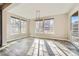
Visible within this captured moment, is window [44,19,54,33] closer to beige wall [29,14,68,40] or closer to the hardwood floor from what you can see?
beige wall [29,14,68,40]

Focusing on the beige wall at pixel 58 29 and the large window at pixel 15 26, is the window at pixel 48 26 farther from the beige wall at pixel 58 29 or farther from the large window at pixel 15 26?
the large window at pixel 15 26

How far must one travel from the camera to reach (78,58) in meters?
1.78

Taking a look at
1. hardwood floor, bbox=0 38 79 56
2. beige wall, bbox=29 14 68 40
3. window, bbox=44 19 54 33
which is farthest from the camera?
window, bbox=44 19 54 33

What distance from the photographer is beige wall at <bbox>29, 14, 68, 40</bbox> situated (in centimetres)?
213

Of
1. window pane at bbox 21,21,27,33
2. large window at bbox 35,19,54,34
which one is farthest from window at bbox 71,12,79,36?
window pane at bbox 21,21,27,33

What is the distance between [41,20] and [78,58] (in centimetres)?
105

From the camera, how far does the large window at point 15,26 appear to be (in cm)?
209

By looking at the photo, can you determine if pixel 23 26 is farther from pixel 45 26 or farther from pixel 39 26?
pixel 45 26

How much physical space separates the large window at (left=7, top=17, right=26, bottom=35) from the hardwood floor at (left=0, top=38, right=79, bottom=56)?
20 centimetres

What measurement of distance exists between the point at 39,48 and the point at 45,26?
1.56 feet

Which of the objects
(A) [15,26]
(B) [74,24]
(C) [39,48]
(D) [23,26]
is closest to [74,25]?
(B) [74,24]

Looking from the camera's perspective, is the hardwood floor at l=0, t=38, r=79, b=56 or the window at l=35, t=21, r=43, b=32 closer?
the hardwood floor at l=0, t=38, r=79, b=56

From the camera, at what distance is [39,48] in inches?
84.0

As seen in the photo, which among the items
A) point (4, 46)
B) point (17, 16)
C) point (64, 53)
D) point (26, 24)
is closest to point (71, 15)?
point (64, 53)
